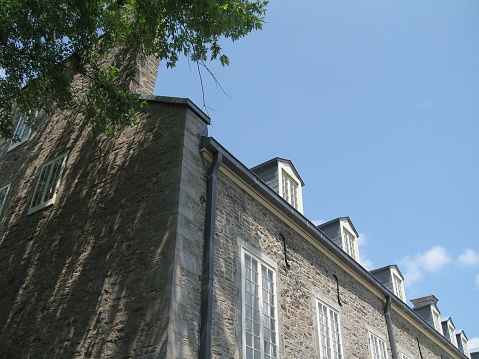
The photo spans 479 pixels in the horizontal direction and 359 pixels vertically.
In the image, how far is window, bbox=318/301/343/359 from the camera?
10.1 metres

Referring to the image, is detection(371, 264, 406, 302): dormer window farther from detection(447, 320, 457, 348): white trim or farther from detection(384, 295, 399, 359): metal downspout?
detection(447, 320, 457, 348): white trim

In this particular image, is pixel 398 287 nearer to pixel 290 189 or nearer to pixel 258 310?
pixel 290 189

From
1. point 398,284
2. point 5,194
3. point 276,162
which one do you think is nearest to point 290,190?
point 276,162

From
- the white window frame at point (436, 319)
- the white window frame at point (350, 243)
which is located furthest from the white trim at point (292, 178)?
the white window frame at point (436, 319)

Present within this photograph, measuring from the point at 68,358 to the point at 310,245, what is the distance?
593 cm

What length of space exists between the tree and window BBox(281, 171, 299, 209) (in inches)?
172

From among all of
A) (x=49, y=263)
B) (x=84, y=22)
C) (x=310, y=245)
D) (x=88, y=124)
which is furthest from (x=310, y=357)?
(x=84, y=22)

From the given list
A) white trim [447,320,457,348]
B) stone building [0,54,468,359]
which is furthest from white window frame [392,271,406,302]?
stone building [0,54,468,359]

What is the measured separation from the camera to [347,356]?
420 inches

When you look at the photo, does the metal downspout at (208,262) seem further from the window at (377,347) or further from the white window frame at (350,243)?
the white window frame at (350,243)

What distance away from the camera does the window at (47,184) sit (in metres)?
9.91

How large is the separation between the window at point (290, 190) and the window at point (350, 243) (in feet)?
11.4

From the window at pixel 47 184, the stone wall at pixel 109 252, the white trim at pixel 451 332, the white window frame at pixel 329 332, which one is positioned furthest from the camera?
the white trim at pixel 451 332

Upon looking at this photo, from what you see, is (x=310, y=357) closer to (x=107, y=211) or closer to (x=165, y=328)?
(x=165, y=328)
